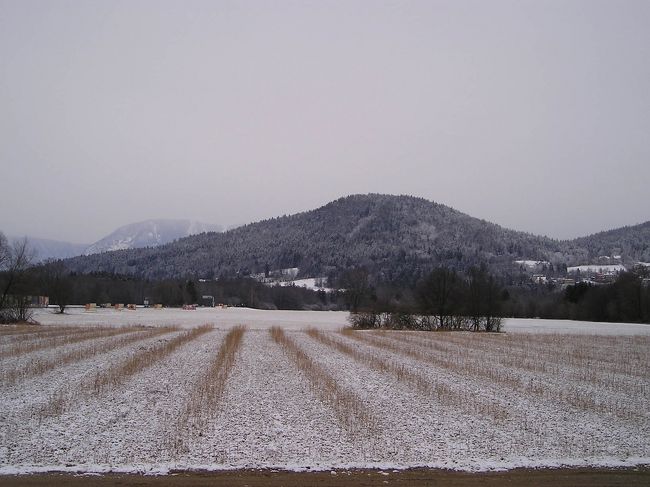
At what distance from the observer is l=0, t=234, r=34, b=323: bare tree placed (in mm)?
56125

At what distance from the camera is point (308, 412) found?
14250 millimetres

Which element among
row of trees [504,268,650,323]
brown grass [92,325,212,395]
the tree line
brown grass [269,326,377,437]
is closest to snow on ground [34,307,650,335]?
the tree line

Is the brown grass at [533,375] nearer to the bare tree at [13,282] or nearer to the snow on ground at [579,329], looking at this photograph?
the snow on ground at [579,329]

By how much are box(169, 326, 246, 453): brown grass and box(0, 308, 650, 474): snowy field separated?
0.05 meters

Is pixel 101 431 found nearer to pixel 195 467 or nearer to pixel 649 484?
pixel 195 467

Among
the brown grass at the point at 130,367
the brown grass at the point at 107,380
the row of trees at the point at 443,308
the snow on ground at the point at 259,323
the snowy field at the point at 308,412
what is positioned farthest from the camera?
the row of trees at the point at 443,308

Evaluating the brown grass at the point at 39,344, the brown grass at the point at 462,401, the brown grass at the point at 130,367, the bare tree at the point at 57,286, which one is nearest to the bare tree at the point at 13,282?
the bare tree at the point at 57,286

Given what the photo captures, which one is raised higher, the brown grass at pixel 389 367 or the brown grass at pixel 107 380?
the brown grass at pixel 107 380

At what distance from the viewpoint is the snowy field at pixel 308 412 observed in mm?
10633

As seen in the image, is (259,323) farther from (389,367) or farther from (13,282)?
(389,367)

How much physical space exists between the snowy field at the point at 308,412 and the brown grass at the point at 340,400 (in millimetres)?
54

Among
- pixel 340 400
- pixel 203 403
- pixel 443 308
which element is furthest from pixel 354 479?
pixel 443 308

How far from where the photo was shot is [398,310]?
59.7 metres

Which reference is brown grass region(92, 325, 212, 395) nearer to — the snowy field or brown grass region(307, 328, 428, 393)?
the snowy field
